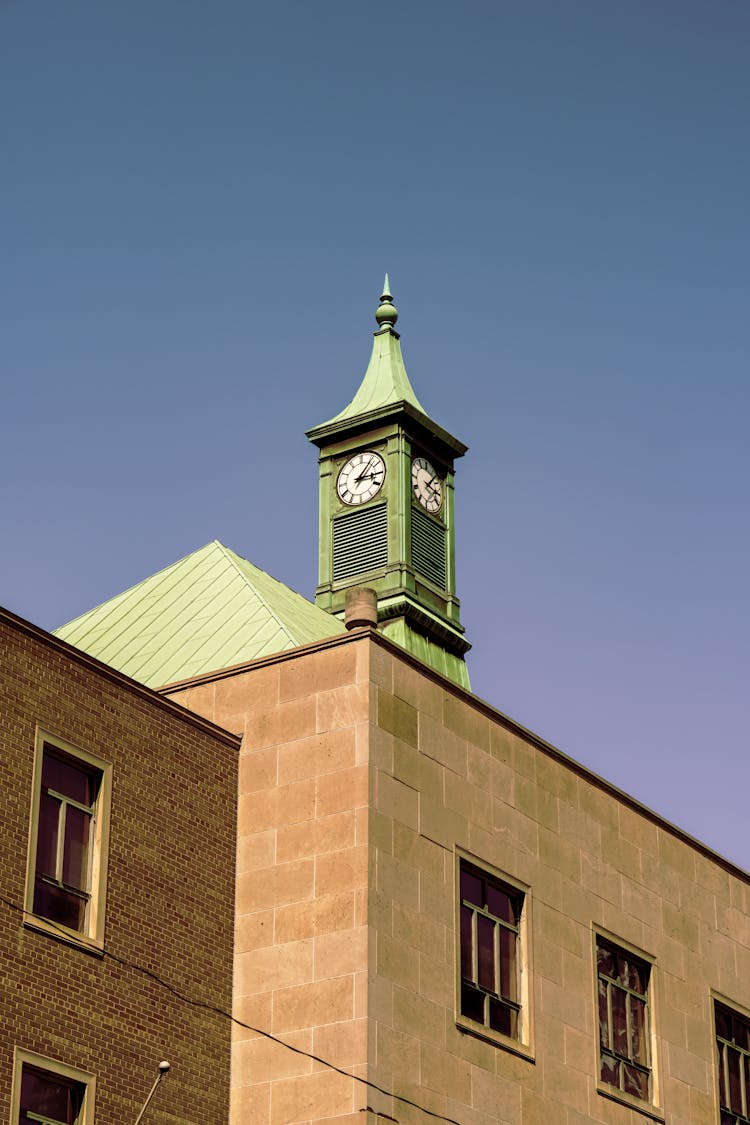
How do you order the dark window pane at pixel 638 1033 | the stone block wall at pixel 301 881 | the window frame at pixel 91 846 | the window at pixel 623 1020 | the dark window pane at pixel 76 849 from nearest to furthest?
the window frame at pixel 91 846 < the dark window pane at pixel 76 849 < the stone block wall at pixel 301 881 < the window at pixel 623 1020 < the dark window pane at pixel 638 1033

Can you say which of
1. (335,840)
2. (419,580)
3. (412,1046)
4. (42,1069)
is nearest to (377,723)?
(335,840)

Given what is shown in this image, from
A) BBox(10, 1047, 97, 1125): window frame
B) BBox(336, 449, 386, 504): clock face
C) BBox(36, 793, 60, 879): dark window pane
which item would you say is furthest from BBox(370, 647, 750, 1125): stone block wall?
BBox(336, 449, 386, 504): clock face

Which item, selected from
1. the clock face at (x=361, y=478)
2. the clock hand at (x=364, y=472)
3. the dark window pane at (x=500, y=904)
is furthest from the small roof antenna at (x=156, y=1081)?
the clock hand at (x=364, y=472)

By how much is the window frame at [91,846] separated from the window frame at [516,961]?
5.23 metres

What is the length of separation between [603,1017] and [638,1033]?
1.07m

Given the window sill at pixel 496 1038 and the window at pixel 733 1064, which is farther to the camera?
the window at pixel 733 1064

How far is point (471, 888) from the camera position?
30109 mm

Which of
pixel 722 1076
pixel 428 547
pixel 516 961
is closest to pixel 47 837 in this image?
pixel 516 961

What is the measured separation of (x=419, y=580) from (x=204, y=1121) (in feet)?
107

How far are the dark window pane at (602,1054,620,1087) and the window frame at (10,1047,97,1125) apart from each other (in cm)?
908

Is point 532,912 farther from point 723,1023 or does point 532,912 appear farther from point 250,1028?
point 723,1023

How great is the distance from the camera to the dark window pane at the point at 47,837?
26.3 metres

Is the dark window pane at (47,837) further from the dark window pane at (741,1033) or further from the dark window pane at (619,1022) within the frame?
the dark window pane at (741,1033)

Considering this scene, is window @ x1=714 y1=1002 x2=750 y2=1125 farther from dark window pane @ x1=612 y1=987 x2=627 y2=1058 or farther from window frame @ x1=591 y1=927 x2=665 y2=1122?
dark window pane @ x1=612 y1=987 x2=627 y2=1058
